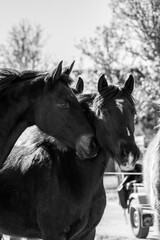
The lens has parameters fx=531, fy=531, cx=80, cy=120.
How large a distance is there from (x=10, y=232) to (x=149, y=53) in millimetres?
20093

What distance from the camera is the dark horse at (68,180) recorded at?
554 cm

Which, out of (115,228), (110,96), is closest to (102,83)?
(110,96)

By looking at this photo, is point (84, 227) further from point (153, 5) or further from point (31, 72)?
point (153, 5)

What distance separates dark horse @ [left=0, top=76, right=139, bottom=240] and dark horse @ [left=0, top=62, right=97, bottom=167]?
62 cm

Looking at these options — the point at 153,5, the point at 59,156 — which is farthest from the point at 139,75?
the point at 59,156

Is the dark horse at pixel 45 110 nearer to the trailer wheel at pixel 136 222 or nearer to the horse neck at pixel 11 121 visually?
the horse neck at pixel 11 121

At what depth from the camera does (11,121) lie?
489 cm

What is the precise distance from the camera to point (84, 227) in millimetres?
5605

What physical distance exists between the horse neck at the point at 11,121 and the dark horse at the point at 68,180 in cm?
98

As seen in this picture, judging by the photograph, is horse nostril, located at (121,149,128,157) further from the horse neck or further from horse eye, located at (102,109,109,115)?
the horse neck

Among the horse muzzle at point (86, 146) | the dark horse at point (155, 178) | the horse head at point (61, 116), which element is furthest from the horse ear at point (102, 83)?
the horse muzzle at point (86, 146)

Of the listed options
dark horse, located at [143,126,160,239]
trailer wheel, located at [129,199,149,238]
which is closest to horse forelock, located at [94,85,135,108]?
dark horse, located at [143,126,160,239]

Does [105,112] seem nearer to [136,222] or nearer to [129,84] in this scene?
[129,84]

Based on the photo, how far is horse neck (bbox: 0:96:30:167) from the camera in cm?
484
